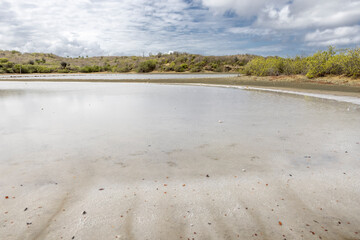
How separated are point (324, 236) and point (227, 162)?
74.4 inches

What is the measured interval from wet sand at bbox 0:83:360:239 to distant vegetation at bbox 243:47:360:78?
18127 millimetres

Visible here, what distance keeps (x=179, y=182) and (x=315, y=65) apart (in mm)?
24986

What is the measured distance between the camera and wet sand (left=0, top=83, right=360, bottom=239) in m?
2.35

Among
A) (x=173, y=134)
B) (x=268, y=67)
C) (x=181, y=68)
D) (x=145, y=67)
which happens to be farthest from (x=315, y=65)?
(x=145, y=67)

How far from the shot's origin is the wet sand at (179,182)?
92.7 inches

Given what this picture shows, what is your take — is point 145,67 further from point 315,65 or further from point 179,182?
point 179,182

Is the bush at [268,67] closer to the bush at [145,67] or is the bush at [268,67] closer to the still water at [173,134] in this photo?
the still water at [173,134]

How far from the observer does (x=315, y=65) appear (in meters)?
23.3

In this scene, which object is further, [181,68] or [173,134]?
[181,68]

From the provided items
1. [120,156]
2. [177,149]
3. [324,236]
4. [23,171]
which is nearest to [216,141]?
[177,149]

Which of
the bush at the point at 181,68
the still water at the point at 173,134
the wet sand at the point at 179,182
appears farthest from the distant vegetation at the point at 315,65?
the bush at the point at 181,68

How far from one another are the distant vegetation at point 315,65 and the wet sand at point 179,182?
18127 mm

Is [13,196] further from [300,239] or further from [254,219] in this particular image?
[300,239]

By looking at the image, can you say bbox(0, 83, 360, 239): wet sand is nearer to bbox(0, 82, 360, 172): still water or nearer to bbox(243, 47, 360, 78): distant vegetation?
bbox(0, 82, 360, 172): still water
